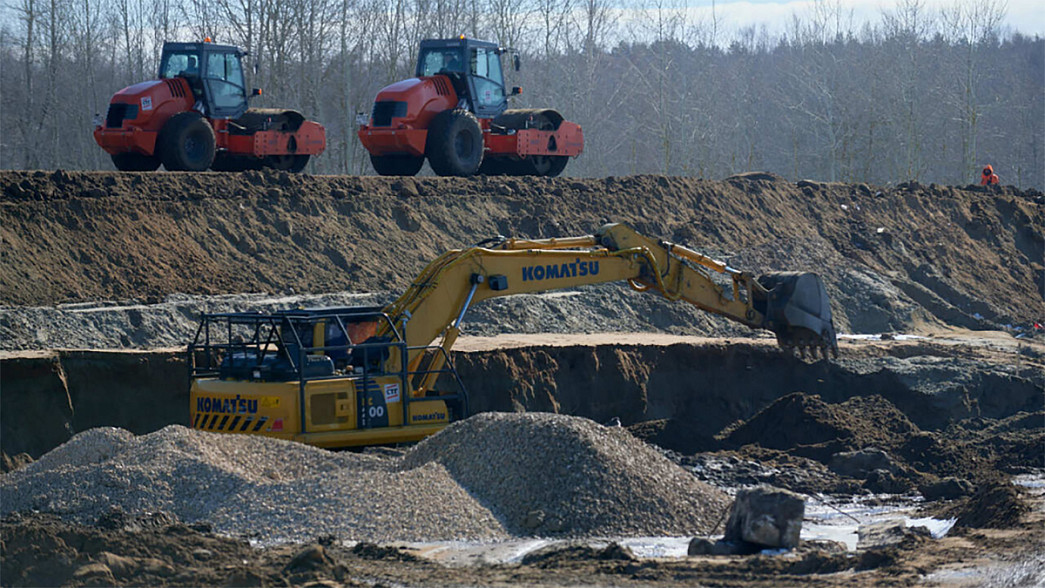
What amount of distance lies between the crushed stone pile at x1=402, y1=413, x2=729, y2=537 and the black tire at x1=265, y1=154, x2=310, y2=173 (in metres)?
13.8

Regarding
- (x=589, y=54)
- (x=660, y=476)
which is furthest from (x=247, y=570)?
(x=589, y=54)

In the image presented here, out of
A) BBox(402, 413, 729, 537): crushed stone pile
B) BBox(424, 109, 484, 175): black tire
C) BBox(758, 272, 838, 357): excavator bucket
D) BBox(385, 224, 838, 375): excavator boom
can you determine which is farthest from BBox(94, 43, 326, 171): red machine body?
BBox(402, 413, 729, 537): crushed stone pile

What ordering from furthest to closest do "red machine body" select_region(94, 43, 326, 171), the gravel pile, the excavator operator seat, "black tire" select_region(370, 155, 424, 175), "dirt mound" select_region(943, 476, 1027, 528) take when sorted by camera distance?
"black tire" select_region(370, 155, 424, 175), "red machine body" select_region(94, 43, 326, 171), the excavator operator seat, "dirt mound" select_region(943, 476, 1027, 528), the gravel pile

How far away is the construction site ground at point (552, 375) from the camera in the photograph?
366 inches

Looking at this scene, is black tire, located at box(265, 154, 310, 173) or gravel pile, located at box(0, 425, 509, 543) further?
black tire, located at box(265, 154, 310, 173)

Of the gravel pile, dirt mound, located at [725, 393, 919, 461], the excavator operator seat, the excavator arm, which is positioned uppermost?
the excavator arm

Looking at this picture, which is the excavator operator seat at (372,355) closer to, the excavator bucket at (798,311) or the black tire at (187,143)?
the excavator bucket at (798,311)

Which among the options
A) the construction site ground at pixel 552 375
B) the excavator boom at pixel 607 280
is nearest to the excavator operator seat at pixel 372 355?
the excavator boom at pixel 607 280

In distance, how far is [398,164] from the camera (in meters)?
25.4

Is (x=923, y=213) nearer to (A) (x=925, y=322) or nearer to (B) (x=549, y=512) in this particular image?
(A) (x=925, y=322)

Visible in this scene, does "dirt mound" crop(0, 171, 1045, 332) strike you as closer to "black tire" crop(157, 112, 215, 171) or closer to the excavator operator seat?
"black tire" crop(157, 112, 215, 171)

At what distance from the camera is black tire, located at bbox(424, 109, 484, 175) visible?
23438 mm

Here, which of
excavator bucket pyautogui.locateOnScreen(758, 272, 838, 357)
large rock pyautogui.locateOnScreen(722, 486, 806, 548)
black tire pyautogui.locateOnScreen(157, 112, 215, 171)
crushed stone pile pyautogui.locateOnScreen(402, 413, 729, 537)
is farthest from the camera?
black tire pyautogui.locateOnScreen(157, 112, 215, 171)

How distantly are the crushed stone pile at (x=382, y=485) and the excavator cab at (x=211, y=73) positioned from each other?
1244 cm
